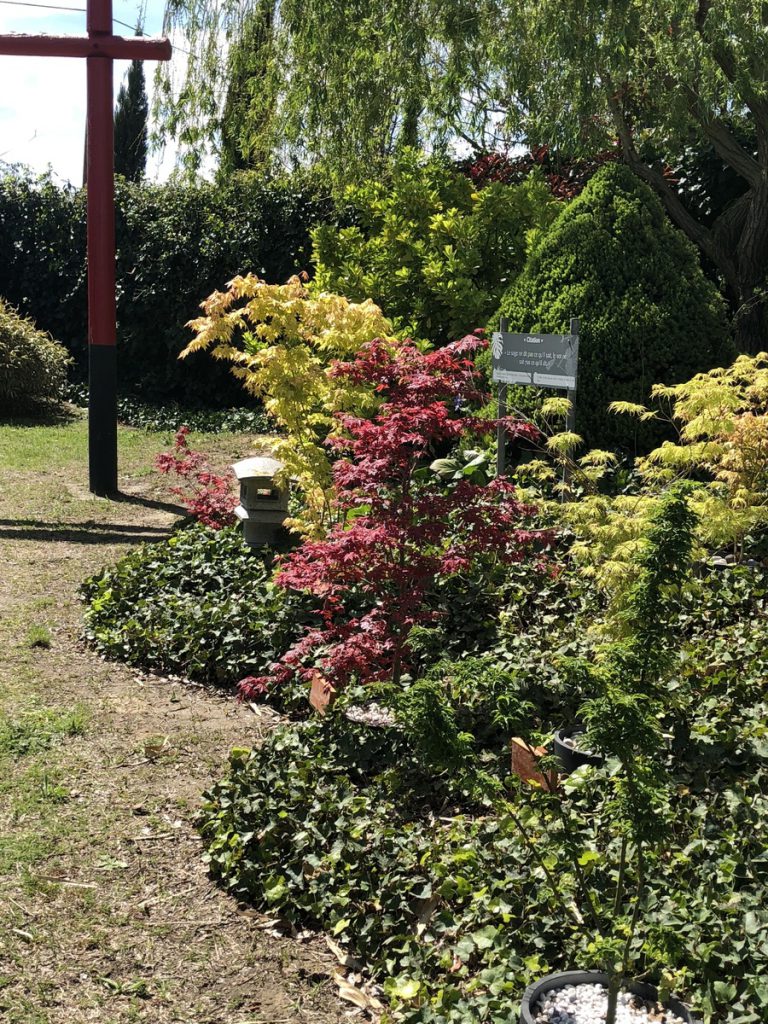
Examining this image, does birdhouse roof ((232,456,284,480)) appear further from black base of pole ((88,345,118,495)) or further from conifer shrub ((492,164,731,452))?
black base of pole ((88,345,118,495))

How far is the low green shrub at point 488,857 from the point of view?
2973mm

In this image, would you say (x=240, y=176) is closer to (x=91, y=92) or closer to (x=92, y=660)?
(x=91, y=92)

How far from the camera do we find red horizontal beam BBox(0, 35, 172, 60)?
9094mm

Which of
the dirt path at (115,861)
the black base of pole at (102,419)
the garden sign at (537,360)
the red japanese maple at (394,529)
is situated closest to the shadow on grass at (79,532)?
the black base of pole at (102,419)

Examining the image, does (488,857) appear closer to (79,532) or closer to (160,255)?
(79,532)

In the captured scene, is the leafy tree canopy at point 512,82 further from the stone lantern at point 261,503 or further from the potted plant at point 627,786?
the potted plant at point 627,786

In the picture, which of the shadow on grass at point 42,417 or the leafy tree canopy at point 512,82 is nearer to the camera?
the leafy tree canopy at point 512,82

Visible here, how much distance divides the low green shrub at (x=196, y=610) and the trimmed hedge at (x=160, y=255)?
7.21 m

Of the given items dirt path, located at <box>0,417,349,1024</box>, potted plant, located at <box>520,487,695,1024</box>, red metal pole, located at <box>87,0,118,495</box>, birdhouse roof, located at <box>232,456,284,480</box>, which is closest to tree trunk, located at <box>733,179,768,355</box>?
birdhouse roof, located at <box>232,456,284,480</box>

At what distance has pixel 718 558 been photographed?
236 inches

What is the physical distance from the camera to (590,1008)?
277 cm

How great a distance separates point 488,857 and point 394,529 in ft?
5.29

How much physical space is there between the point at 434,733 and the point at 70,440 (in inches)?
387

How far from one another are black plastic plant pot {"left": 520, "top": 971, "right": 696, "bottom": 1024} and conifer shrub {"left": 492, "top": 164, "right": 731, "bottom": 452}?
4980mm
